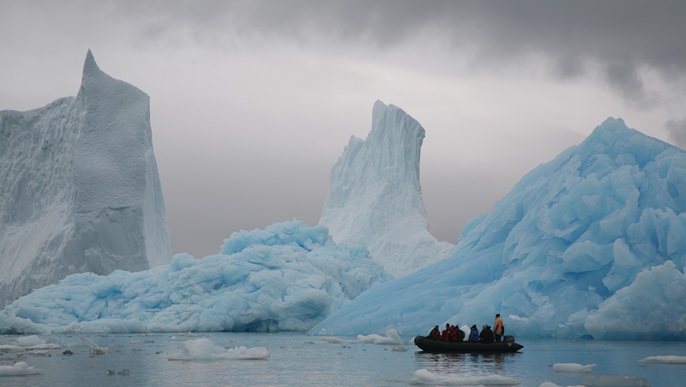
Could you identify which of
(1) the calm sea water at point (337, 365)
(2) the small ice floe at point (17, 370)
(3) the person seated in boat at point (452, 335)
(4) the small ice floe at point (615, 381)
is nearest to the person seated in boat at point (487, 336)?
(3) the person seated in boat at point (452, 335)

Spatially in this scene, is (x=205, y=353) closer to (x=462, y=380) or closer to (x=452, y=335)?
(x=452, y=335)

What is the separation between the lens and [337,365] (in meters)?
16.0

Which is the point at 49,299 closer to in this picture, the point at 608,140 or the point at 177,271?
the point at 177,271

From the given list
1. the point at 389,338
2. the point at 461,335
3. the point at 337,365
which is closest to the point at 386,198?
the point at 389,338

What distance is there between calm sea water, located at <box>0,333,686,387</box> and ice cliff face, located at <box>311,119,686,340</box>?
2.53 feet

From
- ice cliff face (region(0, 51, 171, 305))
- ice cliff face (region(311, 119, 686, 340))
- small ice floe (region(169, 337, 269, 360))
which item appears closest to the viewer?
small ice floe (region(169, 337, 269, 360))

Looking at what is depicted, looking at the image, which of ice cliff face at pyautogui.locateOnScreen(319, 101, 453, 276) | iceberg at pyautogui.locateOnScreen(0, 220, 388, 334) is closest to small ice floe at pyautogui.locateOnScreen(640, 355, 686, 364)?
iceberg at pyautogui.locateOnScreen(0, 220, 388, 334)

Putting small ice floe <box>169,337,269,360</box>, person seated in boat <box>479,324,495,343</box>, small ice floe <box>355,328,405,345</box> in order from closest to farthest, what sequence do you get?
small ice floe <box>169,337,269,360</box>, person seated in boat <box>479,324,495,343</box>, small ice floe <box>355,328,405,345</box>

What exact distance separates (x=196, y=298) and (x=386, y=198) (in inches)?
797

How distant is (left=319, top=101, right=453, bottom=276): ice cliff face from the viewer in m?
47.2

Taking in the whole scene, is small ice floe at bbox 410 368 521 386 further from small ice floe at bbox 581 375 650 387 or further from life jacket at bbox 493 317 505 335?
life jacket at bbox 493 317 505 335

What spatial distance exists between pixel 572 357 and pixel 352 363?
→ 172 inches

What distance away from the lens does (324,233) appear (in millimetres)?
37688

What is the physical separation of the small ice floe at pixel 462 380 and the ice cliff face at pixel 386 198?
1327 inches
